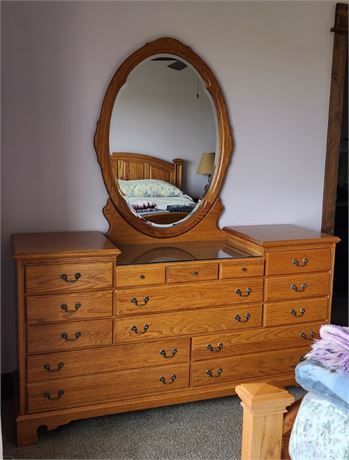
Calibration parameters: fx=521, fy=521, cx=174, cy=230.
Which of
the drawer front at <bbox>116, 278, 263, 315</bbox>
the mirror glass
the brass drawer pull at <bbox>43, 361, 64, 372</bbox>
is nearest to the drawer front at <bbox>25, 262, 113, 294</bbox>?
the drawer front at <bbox>116, 278, 263, 315</bbox>

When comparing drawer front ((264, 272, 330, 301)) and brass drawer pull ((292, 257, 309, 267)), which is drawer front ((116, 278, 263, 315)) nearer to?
drawer front ((264, 272, 330, 301))

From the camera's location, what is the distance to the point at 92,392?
7.82ft

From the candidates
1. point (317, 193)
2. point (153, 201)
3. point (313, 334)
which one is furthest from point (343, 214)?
point (153, 201)

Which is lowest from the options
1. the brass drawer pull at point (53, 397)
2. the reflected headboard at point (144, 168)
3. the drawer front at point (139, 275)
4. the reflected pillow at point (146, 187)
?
the brass drawer pull at point (53, 397)

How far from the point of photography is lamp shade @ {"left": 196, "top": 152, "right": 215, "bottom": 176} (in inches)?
114

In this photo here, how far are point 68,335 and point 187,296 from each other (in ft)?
1.90

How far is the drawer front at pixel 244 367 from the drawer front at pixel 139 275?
49 cm

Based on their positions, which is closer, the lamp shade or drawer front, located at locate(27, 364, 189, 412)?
drawer front, located at locate(27, 364, 189, 412)

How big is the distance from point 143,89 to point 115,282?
104 centimetres

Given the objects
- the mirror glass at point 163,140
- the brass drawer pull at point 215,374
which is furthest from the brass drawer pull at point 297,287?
the mirror glass at point 163,140

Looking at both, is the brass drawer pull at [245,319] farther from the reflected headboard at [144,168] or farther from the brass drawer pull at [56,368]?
the brass drawer pull at [56,368]

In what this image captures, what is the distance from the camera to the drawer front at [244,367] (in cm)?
258

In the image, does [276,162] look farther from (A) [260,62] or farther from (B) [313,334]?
(B) [313,334]

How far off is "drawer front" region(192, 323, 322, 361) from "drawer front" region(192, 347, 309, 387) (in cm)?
3
